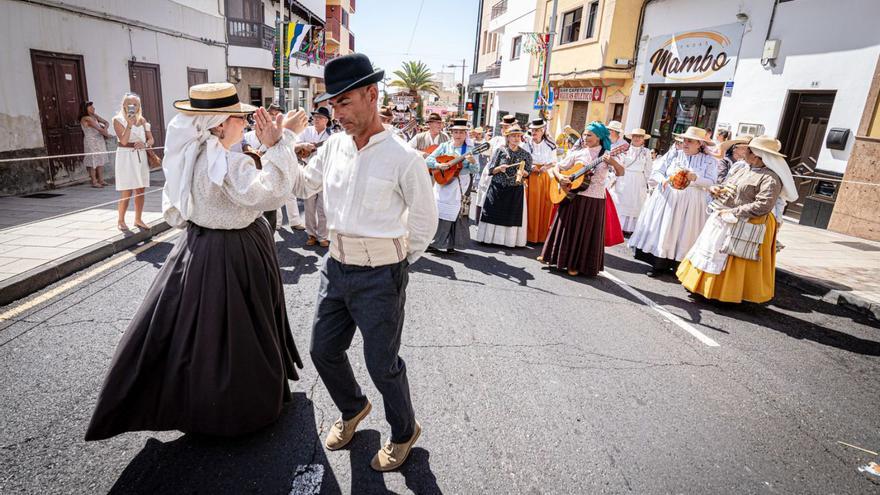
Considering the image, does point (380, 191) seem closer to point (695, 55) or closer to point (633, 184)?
point (633, 184)

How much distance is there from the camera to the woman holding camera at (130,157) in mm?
→ 6410

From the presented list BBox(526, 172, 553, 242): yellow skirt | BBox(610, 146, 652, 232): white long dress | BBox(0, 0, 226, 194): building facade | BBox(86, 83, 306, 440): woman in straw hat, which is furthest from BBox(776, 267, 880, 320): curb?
BBox(0, 0, 226, 194): building facade

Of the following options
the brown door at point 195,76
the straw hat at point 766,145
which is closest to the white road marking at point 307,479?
the straw hat at point 766,145

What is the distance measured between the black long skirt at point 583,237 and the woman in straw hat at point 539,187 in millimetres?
1655

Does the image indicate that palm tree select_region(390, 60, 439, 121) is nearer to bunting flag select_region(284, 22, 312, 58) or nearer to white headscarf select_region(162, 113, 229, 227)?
bunting flag select_region(284, 22, 312, 58)

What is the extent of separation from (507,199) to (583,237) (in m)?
1.60

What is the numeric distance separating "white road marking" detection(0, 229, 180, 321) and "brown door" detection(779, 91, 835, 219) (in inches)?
468

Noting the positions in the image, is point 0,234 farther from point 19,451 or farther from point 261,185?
point 261,185

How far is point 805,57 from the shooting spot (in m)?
9.75

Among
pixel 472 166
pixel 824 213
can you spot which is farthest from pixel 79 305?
pixel 824 213

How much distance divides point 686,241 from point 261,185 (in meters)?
6.10

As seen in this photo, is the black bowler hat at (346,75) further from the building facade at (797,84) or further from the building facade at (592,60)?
the building facade at (592,60)

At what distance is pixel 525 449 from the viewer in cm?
277

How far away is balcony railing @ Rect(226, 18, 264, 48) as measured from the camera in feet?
73.9
